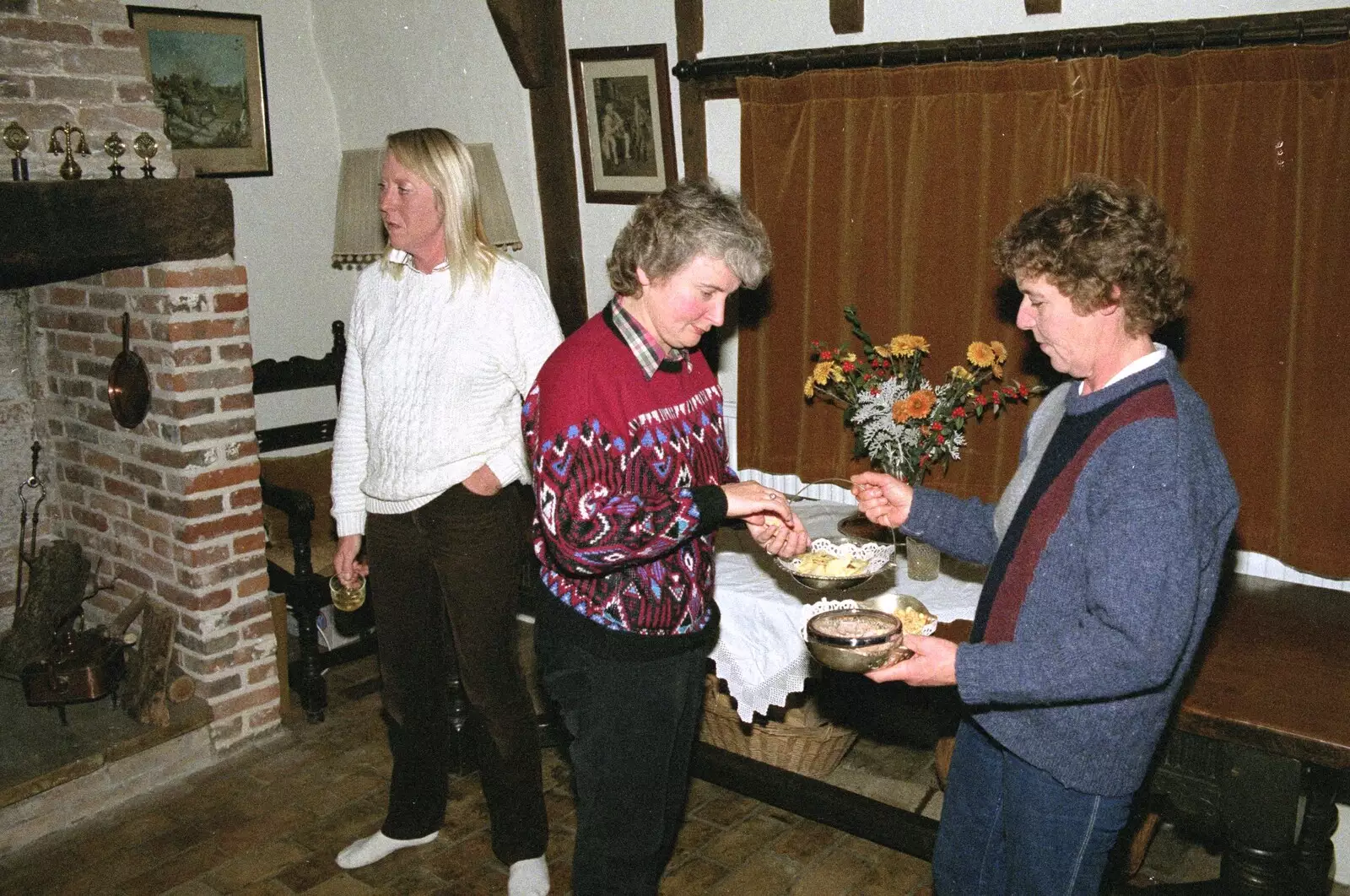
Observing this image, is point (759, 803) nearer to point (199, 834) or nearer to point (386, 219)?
point (199, 834)

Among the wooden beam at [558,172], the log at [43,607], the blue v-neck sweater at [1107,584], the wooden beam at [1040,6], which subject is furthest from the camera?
the wooden beam at [558,172]

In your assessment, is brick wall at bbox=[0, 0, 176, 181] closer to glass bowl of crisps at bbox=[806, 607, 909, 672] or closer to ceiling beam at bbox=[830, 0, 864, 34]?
ceiling beam at bbox=[830, 0, 864, 34]

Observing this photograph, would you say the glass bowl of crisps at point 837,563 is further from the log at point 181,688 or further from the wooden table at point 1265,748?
the log at point 181,688

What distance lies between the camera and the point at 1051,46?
111 inches

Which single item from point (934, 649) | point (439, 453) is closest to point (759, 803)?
point (439, 453)

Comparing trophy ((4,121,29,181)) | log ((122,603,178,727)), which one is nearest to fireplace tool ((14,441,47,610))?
log ((122,603,178,727))

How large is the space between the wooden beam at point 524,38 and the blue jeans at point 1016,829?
2959 millimetres

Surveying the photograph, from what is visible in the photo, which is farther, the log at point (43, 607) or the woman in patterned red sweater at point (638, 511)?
the log at point (43, 607)

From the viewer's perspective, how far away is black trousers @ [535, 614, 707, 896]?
1990mm

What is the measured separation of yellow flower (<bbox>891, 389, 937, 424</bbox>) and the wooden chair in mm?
1953

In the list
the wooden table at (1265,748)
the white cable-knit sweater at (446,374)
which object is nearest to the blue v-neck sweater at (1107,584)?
the wooden table at (1265,748)

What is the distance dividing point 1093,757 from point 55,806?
9.64 feet

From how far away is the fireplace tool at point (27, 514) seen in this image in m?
3.73

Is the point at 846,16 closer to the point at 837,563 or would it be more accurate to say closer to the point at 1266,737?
the point at 837,563
